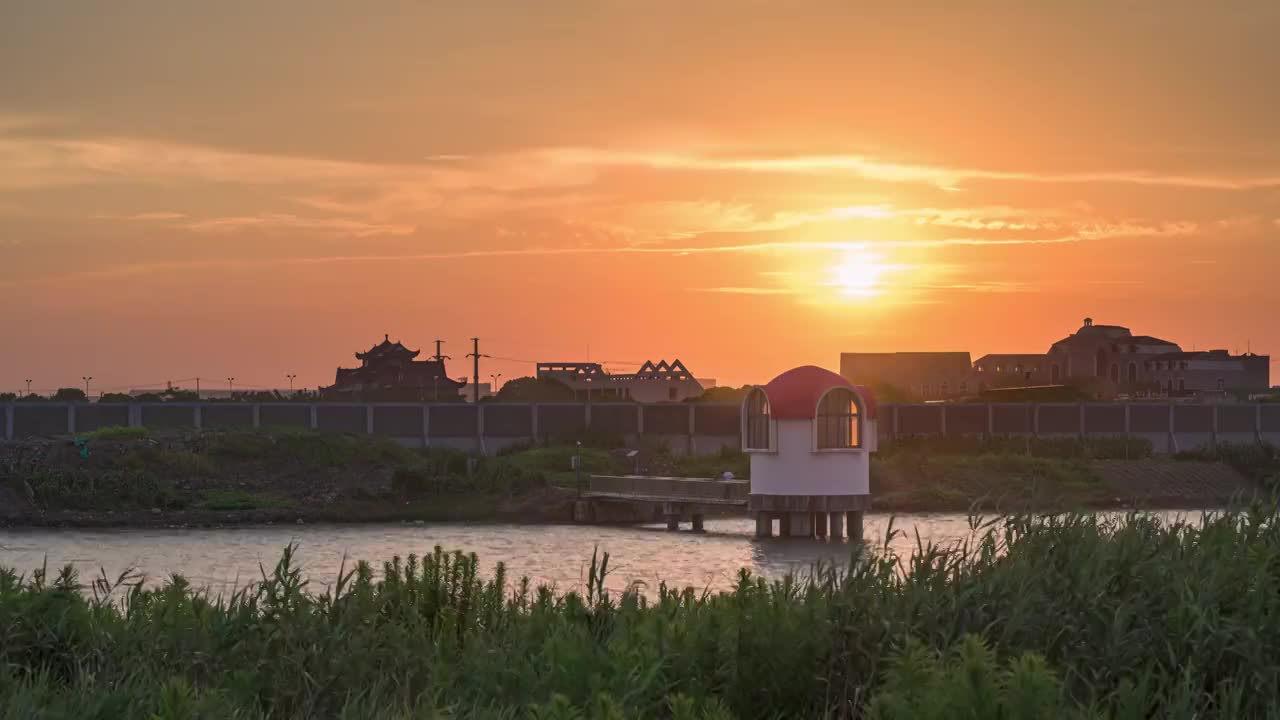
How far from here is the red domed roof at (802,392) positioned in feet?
193

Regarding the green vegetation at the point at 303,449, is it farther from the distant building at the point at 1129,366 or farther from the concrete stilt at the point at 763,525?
the distant building at the point at 1129,366

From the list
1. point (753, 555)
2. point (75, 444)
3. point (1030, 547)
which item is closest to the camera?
point (1030, 547)

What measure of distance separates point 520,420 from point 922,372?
60493 millimetres

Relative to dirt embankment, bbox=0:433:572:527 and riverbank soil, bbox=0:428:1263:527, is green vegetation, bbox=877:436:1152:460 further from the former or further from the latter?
dirt embankment, bbox=0:433:572:527

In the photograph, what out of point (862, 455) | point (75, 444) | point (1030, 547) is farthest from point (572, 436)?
point (1030, 547)

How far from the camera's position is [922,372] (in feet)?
482

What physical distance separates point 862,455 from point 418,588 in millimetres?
44153

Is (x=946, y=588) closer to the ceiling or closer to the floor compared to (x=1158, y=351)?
closer to the floor

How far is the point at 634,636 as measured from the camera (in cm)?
1444

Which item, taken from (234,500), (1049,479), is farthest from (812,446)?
(234,500)

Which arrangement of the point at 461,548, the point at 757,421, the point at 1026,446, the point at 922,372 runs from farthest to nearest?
the point at 922,372
the point at 1026,446
the point at 757,421
the point at 461,548

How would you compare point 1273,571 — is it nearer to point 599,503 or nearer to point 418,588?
point 418,588

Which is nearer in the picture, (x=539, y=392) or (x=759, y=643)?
(x=759, y=643)

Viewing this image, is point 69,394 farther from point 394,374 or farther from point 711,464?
point 711,464
